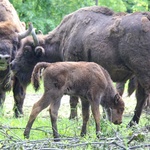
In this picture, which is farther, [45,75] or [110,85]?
[110,85]

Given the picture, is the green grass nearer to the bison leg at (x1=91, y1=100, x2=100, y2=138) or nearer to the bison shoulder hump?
the bison leg at (x1=91, y1=100, x2=100, y2=138)

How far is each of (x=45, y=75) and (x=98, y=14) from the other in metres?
3.32

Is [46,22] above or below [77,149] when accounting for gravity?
below

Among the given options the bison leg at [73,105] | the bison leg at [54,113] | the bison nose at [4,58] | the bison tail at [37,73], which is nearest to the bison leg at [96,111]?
the bison leg at [54,113]

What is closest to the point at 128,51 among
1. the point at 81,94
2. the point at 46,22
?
the point at 81,94

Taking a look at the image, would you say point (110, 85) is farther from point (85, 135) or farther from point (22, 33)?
point (22, 33)

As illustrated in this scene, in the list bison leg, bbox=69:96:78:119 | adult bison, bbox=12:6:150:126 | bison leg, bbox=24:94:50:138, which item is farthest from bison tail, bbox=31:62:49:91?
bison leg, bbox=69:96:78:119

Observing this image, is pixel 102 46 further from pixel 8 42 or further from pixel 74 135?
pixel 74 135

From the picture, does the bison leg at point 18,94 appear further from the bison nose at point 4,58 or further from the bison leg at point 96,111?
the bison leg at point 96,111

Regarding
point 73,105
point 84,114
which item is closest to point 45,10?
point 73,105

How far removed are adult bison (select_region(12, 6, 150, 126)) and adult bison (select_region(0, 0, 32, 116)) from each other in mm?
244

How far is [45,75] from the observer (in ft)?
24.0

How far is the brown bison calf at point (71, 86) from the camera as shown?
730cm

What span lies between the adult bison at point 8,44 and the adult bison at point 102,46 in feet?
0.80
